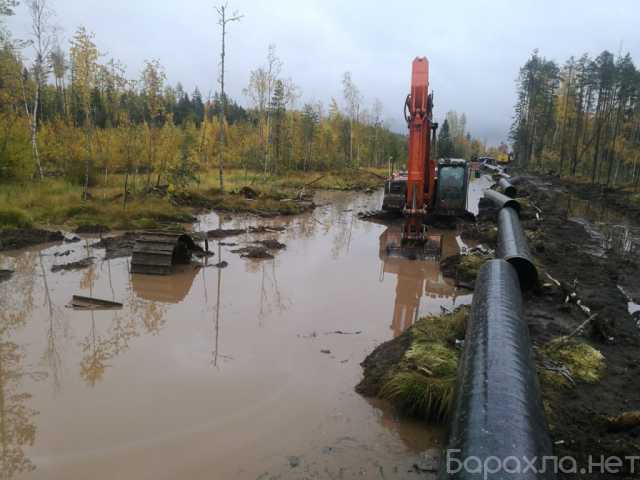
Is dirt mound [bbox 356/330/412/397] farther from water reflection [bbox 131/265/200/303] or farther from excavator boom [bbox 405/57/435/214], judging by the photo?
excavator boom [bbox 405/57/435/214]

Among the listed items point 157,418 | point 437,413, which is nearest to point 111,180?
point 157,418

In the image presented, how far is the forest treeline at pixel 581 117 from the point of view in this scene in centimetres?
3297

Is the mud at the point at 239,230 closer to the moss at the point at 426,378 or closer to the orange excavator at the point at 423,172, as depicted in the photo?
the orange excavator at the point at 423,172

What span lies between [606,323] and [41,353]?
27.3 ft

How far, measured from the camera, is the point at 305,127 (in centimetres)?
4044

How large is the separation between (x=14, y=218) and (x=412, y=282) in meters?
12.2

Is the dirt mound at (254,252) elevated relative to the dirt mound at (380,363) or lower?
elevated

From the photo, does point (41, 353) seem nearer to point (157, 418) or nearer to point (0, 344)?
point (0, 344)

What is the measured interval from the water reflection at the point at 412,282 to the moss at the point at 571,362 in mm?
2372

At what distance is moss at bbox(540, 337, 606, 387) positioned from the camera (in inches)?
193

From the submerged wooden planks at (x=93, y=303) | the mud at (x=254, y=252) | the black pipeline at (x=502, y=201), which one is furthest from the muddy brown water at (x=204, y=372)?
the black pipeline at (x=502, y=201)

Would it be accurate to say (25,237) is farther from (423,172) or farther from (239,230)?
(423,172)

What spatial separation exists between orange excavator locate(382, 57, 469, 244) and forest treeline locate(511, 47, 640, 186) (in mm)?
17501

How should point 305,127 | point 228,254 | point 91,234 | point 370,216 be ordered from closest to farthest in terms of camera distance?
point 228,254 → point 91,234 → point 370,216 → point 305,127
